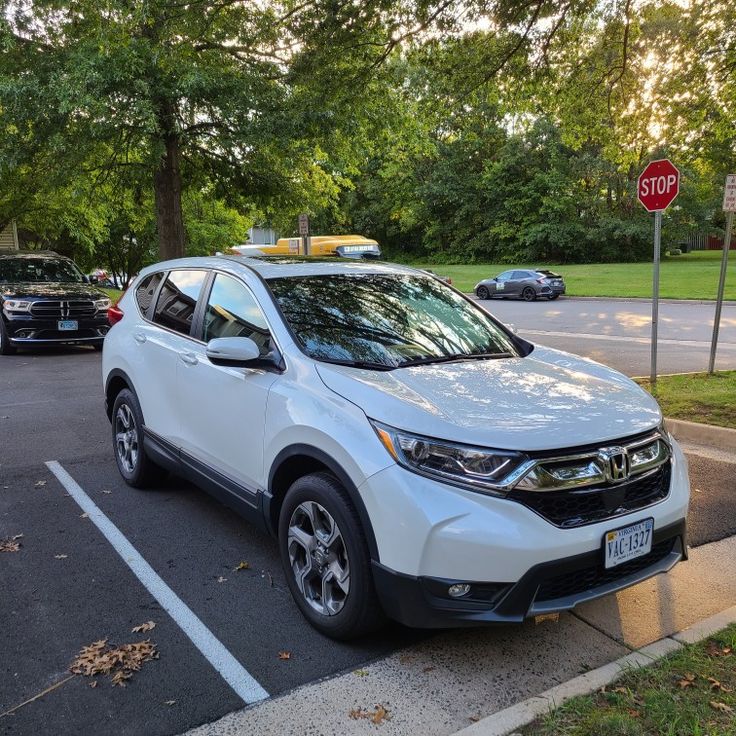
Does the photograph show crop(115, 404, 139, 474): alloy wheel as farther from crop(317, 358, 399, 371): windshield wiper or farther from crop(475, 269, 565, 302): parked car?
crop(475, 269, 565, 302): parked car

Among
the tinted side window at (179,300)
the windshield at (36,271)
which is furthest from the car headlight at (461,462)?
the windshield at (36,271)

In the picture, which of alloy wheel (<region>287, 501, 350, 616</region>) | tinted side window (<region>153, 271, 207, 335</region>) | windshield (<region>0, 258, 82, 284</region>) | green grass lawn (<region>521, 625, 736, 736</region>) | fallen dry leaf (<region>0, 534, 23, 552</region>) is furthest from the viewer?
windshield (<region>0, 258, 82, 284</region>)

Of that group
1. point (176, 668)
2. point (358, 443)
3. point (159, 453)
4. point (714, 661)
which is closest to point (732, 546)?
point (714, 661)

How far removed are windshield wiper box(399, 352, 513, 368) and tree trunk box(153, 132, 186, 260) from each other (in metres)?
12.6

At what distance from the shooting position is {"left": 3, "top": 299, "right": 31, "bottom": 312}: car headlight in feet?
39.9

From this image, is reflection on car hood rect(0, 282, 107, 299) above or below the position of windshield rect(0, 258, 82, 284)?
below

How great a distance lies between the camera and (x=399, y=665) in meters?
3.05

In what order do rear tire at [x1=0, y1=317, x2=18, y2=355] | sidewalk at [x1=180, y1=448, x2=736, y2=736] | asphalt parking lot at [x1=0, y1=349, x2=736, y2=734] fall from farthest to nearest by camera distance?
rear tire at [x1=0, y1=317, x2=18, y2=355] → asphalt parking lot at [x1=0, y1=349, x2=736, y2=734] → sidewalk at [x1=180, y1=448, x2=736, y2=736]

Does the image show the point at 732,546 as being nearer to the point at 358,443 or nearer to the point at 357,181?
the point at 358,443

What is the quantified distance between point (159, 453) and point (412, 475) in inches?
104

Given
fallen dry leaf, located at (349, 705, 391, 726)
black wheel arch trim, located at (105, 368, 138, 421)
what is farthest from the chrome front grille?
fallen dry leaf, located at (349, 705, 391, 726)

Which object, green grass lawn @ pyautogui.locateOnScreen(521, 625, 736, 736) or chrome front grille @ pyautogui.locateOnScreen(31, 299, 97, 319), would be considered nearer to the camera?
green grass lawn @ pyautogui.locateOnScreen(521, 625, 736, 736)

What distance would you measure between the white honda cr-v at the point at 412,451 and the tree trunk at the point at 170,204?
11.6m

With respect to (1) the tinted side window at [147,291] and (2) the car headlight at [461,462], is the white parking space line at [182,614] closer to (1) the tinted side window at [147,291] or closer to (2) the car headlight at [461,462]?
(2) the car headlight at [461,462]
